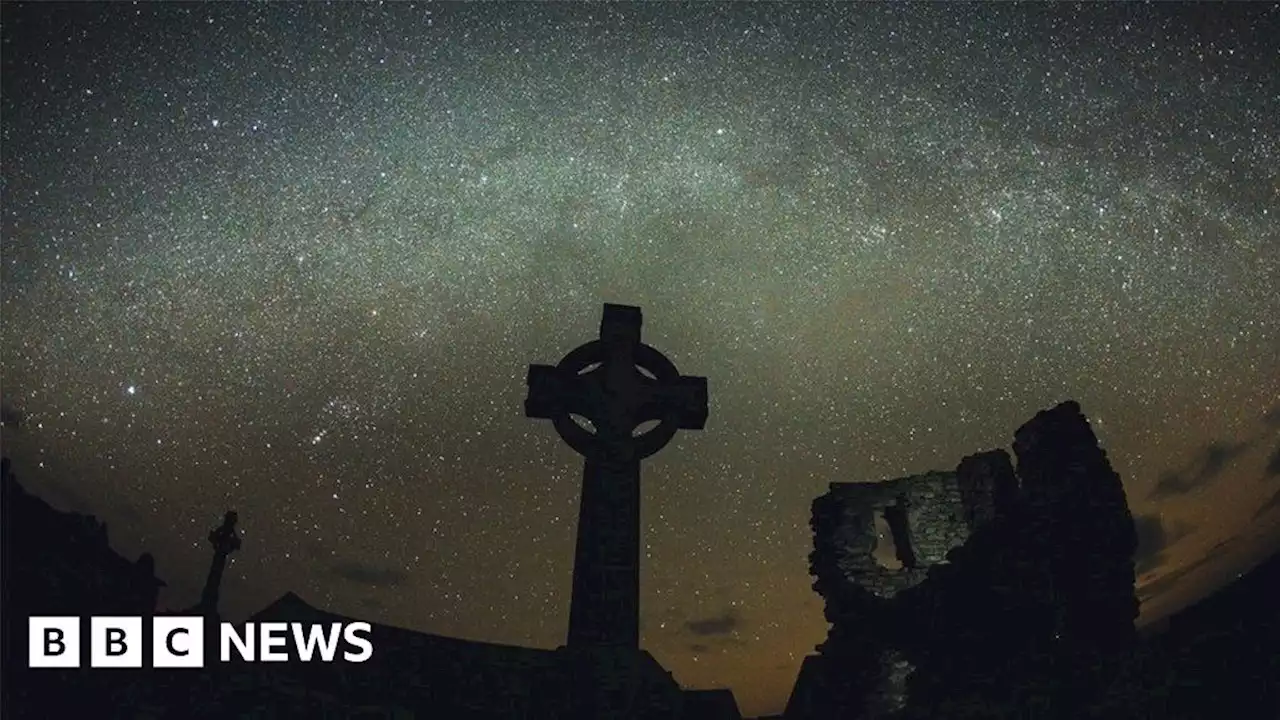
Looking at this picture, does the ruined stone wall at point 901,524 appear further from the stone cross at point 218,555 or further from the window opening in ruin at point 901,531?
the stone cross at point 218,555

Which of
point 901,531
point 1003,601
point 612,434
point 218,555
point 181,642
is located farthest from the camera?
point 901,531

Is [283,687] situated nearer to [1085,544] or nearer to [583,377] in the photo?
[583,377]

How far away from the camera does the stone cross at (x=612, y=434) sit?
33.0 feet

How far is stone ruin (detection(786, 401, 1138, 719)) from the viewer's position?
40.6 feet

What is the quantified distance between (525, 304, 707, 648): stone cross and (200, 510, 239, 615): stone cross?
29.5 feet

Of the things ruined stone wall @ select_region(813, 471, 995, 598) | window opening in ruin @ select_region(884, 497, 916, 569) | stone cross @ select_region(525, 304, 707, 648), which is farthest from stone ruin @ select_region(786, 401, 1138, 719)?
stone cross @ select_region(525, 304, 707, 648)

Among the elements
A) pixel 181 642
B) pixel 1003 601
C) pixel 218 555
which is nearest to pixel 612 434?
pixel 181 642

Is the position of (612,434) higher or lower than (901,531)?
higher

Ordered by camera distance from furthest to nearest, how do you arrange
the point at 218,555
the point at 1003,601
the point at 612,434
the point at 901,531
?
the point at 901,531 → the point at 218,555 → the point at 1003,601 → the point at 612,434

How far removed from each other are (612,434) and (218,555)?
33.5ft

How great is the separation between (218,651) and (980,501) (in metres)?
15.8

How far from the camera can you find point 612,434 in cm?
1145

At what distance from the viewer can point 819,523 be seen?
18.5 meters

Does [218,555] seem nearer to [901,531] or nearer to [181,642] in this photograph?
[181,642]
